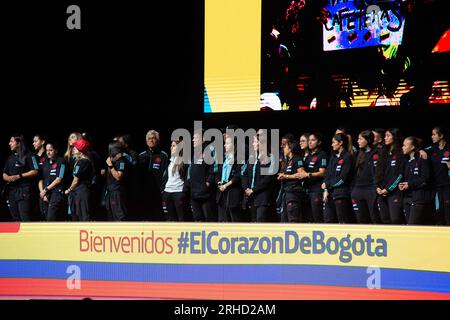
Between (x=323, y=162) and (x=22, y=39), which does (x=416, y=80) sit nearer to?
(x=323, y=162)

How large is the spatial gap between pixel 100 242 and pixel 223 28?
425 centimetres

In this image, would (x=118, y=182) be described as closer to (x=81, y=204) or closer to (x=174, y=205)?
(x=81, y=204)

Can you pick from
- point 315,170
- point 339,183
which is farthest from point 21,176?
point 339,183

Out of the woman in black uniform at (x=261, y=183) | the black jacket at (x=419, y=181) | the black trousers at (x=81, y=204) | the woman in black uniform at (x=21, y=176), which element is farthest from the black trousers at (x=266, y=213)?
the woman in black uniform at (x=21, y=176)

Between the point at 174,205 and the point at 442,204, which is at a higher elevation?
the point at 442,204

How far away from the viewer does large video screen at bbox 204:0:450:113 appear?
1140 cm

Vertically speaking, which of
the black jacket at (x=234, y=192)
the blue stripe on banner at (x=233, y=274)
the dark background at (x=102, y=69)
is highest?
the dark background at (x=102, y=69)

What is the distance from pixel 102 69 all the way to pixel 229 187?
375 centimetres

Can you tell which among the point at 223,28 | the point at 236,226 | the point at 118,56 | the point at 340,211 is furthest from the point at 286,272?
the point at 118,56

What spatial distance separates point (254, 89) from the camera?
1259 centimetres

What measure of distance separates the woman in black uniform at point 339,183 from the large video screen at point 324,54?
3.92 ft

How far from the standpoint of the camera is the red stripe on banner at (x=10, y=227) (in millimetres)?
10555

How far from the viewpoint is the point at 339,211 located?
35.8 ft

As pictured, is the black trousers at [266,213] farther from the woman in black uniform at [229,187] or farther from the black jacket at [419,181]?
the black jacket at [419,181]
